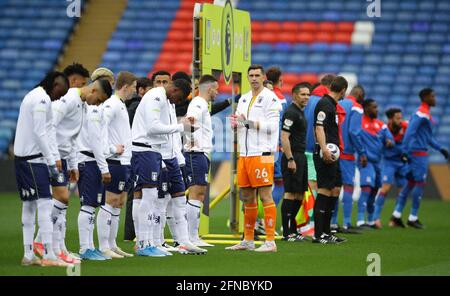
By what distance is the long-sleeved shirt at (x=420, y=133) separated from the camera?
60.4 ft

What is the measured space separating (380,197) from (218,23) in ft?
17.2

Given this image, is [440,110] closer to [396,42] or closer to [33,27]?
[396,42]

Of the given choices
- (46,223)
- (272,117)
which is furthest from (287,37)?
(46,223)

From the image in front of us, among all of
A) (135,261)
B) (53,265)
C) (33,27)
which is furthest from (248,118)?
(33,27)

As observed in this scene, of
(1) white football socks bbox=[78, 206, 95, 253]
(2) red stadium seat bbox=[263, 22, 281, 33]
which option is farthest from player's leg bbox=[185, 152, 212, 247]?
(2) red stadium seat bbox=[263, 22, 281, 33]

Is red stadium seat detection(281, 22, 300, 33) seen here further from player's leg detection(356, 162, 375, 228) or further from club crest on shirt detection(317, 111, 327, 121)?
club crest on shirt detection(317, 111, 327, 121)

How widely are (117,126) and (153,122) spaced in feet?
1.53

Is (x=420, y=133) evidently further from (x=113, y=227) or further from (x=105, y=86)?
(x=105, y=86)

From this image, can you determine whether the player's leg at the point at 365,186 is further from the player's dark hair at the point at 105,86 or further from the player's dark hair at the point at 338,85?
the player's dark hair at the point at 105,86

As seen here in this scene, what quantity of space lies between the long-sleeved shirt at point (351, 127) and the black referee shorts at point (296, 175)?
236cm

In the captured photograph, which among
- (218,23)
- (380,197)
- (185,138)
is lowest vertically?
(380,197)

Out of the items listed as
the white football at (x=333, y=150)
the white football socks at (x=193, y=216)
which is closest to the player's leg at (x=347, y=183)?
the white football at (x=333, y=150)

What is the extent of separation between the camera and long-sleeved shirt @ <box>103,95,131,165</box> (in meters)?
12.0

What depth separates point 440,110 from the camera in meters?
28.8
